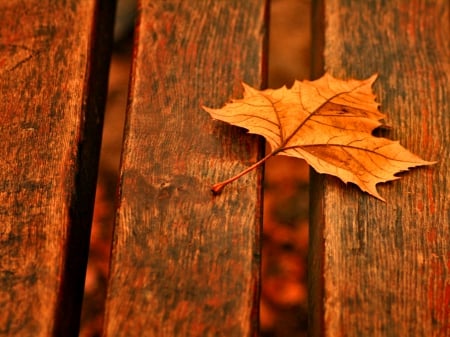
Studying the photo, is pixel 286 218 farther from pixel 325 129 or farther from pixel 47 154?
pixel 47 154

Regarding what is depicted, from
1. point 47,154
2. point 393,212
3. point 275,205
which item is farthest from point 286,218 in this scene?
point 47,154

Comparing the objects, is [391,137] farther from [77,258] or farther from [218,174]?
[77,258]

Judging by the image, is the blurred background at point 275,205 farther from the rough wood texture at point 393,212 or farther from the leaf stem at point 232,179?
the leaf stem at point 232,179

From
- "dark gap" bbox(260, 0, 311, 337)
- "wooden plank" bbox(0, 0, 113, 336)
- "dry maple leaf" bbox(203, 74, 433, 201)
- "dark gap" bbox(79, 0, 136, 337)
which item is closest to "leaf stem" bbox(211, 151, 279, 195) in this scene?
"dry maple leaf" bbox(203, 74, 433, 201)

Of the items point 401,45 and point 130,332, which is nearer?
point 130,332

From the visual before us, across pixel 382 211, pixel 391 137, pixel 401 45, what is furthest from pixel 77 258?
pixel 401 45

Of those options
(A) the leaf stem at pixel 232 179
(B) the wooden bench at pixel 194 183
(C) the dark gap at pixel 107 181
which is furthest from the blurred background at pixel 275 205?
(A) the leaf stem at pixel 232 179
